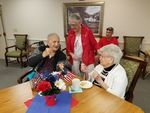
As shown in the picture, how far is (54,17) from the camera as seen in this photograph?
15.6 ft

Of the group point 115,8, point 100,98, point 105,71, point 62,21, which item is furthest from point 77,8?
point 100,98

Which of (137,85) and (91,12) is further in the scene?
(91,12)

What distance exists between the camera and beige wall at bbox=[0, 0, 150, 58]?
404 centimetres

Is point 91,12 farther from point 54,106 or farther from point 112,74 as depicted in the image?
point 54,106

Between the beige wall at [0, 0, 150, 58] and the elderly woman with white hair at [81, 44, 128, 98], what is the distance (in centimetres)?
272

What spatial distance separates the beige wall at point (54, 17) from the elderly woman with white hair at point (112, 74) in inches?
107

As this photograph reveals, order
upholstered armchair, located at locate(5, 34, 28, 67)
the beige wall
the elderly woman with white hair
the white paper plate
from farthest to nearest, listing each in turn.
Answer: upholstered armchair, located at locate(5, 34, 28, 67) < the beige wall < the white paper plate < the elderly woman with white hair

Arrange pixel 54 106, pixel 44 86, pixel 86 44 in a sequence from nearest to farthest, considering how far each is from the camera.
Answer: pixel 44 86
pixel 54 106
pixel 86 44

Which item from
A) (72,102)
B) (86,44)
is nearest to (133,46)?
(86,44)

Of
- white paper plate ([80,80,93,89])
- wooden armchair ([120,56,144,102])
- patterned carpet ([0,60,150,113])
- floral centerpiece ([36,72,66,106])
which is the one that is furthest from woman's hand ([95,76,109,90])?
patterned carpet ([0,60,150,113])

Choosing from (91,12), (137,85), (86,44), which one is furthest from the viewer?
(91,12)

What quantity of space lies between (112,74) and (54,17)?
3.53 m

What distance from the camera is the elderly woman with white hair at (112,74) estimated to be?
5.26 ft

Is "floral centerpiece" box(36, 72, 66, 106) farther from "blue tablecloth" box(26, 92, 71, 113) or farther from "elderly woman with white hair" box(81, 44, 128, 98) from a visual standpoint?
"elderly woman with white hair" box(81, 44, 128, 98)
